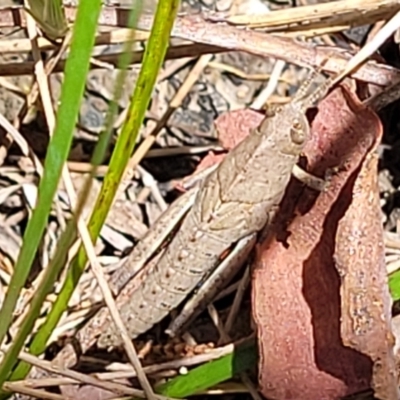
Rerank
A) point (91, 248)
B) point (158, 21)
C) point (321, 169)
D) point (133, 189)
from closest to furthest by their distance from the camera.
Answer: point (158, 21)
point (91, 248)
point (321, 169)
point (133, 189)

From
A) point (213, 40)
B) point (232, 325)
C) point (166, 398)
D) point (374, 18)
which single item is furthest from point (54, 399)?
point (374, 18)

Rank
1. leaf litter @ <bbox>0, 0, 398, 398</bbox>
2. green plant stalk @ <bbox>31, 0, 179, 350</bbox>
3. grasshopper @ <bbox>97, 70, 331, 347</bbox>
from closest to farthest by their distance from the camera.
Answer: green plant stalk @ <bbox>31, 0, 179, 350</bbox>
leaf litter @ <bbox>0, 0, 398, 398</bbox>
grasshopper @ <bbox>97, 70, 331, 347</bbox>

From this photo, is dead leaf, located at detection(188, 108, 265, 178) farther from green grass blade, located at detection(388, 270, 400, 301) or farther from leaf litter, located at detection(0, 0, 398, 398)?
green grass blade, located at detection(388, 270, 400, 301)

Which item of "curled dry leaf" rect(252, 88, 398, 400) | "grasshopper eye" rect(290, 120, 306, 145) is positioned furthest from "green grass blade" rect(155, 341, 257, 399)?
"grasshopper eye" rect(290, 120, 306, 145)

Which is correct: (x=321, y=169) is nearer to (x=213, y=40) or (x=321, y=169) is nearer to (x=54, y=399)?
(x=213, y=40)

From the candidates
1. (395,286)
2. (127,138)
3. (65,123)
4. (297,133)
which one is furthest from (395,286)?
(65,123)
